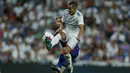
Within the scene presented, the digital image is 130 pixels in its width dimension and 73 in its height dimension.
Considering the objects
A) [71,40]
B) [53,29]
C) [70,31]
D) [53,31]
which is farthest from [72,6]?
[53,29]

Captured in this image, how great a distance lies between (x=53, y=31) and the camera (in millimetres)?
21703

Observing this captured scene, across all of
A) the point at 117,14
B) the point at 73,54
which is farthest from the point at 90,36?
the point at 73,54

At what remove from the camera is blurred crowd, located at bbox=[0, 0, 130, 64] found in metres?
20.5

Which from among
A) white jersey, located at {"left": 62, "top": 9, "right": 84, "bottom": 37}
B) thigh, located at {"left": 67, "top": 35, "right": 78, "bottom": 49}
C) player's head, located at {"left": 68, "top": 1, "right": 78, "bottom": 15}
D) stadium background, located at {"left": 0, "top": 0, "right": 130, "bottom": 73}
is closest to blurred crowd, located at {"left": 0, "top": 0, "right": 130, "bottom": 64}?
stadium background, located at {"left": 0, "top": 0, "right": 130, "bottom": 73}

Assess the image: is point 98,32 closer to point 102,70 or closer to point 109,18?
point 109,18

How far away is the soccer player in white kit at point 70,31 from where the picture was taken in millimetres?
14820

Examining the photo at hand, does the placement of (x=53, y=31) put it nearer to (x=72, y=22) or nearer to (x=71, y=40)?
(x=72, y=22)

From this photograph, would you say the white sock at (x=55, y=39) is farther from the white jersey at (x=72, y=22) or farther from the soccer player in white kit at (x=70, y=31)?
the white jersey at (x=72, y=22)

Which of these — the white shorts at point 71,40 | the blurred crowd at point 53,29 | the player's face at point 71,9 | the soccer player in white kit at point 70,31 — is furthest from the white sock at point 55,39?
the blurred crowd at point 53,29

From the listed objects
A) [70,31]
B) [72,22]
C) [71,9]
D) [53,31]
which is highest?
[71,9]

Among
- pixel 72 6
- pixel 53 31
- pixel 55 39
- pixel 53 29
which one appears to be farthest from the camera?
pixel 53 29

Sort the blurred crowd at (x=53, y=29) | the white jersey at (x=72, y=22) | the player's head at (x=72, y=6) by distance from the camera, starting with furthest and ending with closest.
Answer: the blurred crowd at (x=53, y=29), the white jersey at (x=72, y=22), the player's head at (x=72, y=6)

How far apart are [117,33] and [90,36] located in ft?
3.74

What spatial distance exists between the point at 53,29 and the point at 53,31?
0.19 metres
